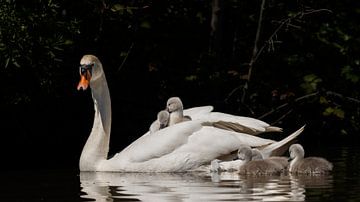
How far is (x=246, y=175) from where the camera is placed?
12734 millimetres

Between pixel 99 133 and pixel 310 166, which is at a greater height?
pixel 99 133

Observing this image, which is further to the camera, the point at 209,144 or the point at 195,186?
the point at 209,144

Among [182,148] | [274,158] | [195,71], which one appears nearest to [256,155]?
[274,158]

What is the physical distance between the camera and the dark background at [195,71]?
749 inches

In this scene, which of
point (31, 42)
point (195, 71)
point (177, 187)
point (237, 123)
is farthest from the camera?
point (195, 71)

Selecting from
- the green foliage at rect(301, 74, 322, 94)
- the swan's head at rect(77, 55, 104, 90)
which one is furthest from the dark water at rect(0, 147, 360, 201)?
the green foliage at rect(301, 74, 322, 94)

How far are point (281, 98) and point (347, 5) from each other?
2696 millimetres

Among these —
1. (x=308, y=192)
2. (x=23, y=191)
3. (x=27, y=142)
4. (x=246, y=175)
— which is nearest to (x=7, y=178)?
(x=23, y=191)

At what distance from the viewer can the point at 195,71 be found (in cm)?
2034

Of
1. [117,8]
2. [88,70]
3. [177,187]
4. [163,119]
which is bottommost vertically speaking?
[177,187]

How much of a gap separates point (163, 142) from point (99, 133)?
153 centimetres

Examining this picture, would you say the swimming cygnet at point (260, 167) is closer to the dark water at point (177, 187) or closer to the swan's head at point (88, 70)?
the dark water at point (177, 187)

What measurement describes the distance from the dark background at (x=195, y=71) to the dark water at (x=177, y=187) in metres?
5.13

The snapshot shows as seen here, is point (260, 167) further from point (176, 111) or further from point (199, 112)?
point (176, 111)
